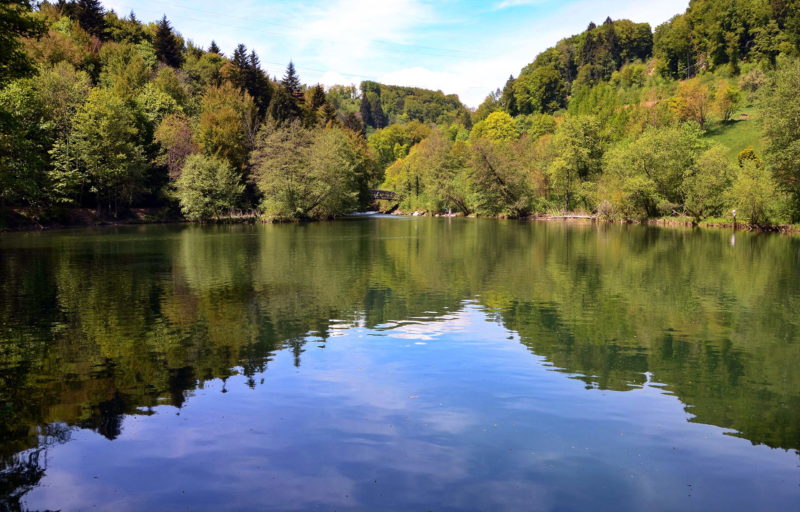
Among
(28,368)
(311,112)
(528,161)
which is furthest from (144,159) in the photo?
(28,368)

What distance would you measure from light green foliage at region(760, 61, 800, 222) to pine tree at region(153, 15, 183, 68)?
110 meters

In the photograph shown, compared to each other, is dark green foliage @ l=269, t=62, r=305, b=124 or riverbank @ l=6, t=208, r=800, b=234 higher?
dark green foliage @ l=269, t=62, r=305, b=124

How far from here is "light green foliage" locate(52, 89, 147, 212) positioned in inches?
2677

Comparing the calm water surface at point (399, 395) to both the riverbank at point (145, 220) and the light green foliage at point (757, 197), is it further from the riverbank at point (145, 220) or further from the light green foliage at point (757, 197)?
the riverbank at point (145, 220)

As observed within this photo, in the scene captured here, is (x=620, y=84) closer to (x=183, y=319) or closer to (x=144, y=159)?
(x=144, y=159)

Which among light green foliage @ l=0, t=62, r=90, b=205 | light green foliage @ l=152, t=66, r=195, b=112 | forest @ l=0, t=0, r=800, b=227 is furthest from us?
light green foliage @ l=152, t=66, r=195, b=112

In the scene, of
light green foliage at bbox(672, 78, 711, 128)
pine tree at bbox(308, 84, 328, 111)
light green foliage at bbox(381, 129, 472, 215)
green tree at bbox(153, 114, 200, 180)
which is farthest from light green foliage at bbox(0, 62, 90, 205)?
light green foliage at bbox(672, 78, 711, 128)

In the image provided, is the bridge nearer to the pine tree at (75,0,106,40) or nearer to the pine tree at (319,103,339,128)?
the pine tree at (319,103,339,128)

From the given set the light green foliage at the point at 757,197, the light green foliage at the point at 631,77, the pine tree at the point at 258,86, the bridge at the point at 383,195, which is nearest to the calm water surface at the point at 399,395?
the light green foliage at the point at 757,197

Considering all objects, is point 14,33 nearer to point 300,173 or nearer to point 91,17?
point 300,173

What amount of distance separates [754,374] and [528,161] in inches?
3495

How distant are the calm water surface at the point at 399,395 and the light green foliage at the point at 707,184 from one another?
46.5 metres

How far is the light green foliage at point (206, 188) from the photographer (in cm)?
7744

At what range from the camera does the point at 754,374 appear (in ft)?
41.3
